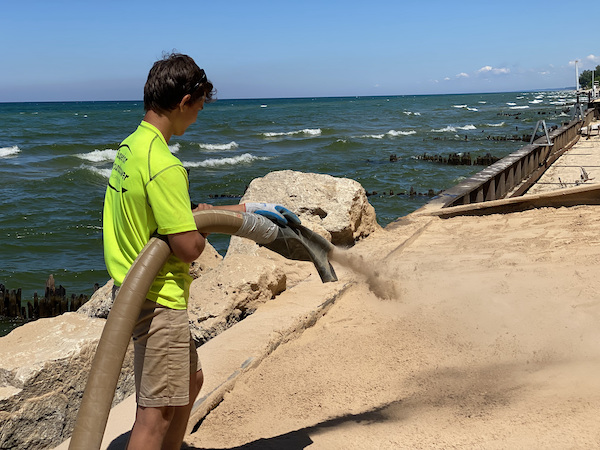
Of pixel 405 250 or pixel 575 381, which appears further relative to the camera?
pixel 405 250

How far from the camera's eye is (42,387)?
3957mm

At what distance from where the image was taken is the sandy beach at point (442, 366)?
3.36 meters

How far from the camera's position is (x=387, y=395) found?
12.6 ft

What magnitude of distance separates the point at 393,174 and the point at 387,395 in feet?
59.8

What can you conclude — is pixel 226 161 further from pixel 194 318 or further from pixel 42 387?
pixel 42 387

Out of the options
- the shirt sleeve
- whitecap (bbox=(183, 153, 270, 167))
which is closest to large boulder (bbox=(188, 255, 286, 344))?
the shirt sleeve

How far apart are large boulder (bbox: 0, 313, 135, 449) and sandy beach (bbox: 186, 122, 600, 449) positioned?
1056 mm

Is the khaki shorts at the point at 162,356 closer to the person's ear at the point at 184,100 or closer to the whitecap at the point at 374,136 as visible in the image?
the person's ear at the point at 184,100

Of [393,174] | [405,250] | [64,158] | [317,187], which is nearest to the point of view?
[405,250]

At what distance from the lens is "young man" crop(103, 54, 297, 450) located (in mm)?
2406

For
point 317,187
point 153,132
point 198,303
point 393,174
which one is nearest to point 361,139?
point 393,174

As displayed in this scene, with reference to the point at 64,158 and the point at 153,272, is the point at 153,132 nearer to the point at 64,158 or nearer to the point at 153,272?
the point at 153,272

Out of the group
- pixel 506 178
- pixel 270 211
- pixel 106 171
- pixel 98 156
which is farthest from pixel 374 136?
pixel 270 211

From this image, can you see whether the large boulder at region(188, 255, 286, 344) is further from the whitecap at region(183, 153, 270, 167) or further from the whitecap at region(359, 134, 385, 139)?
the whitecap at region(359, 134, 385, 139)
